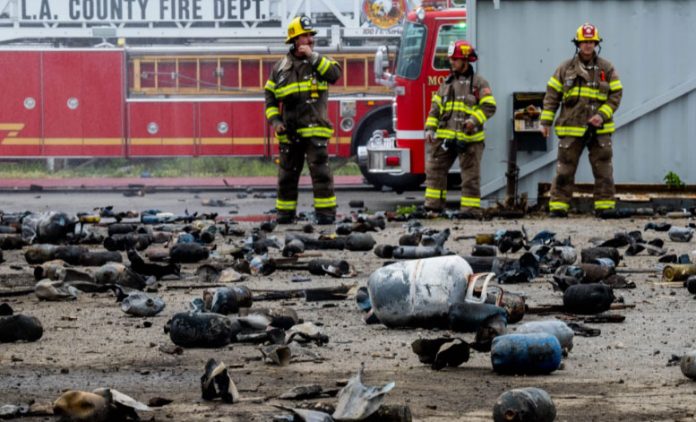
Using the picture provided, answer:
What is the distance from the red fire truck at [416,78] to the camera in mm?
17328

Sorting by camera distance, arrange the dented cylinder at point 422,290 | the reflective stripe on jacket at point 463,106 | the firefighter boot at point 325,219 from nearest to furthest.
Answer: the dented cylinder at point 422,290, the firefighter boot at point 325,219, the reflective stripe on jacket at point 463,106

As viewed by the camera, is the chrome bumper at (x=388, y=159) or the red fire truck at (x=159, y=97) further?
the red fire truck at (x=159, y=97)

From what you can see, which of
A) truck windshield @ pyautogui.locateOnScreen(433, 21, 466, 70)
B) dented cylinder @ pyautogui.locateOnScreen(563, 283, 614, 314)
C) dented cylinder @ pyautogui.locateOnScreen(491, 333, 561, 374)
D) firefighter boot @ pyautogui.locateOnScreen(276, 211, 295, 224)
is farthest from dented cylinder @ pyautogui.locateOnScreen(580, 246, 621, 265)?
truck windshield @ pyautogui.locateOnScreen(433, 21, 466, 70)

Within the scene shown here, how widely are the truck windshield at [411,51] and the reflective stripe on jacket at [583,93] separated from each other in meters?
3.49

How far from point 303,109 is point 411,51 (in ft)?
13.9

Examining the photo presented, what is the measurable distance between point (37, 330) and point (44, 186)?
15.8 m

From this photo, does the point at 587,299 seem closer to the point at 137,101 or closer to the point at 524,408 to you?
the point at 524,408

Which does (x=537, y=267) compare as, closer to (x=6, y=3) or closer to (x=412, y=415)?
(x=412, y=415)

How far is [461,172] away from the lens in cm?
1509

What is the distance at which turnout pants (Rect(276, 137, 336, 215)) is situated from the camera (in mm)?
13961

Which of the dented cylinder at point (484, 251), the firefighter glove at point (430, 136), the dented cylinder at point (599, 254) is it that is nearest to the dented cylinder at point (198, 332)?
the dented cylinder at point (599, 254)

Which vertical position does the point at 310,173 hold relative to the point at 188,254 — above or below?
above

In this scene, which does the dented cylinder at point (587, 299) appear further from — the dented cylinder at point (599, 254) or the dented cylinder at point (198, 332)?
the dented cylinder at point (599, 254)

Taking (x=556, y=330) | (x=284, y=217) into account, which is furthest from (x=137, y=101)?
(x=556, y=330)
